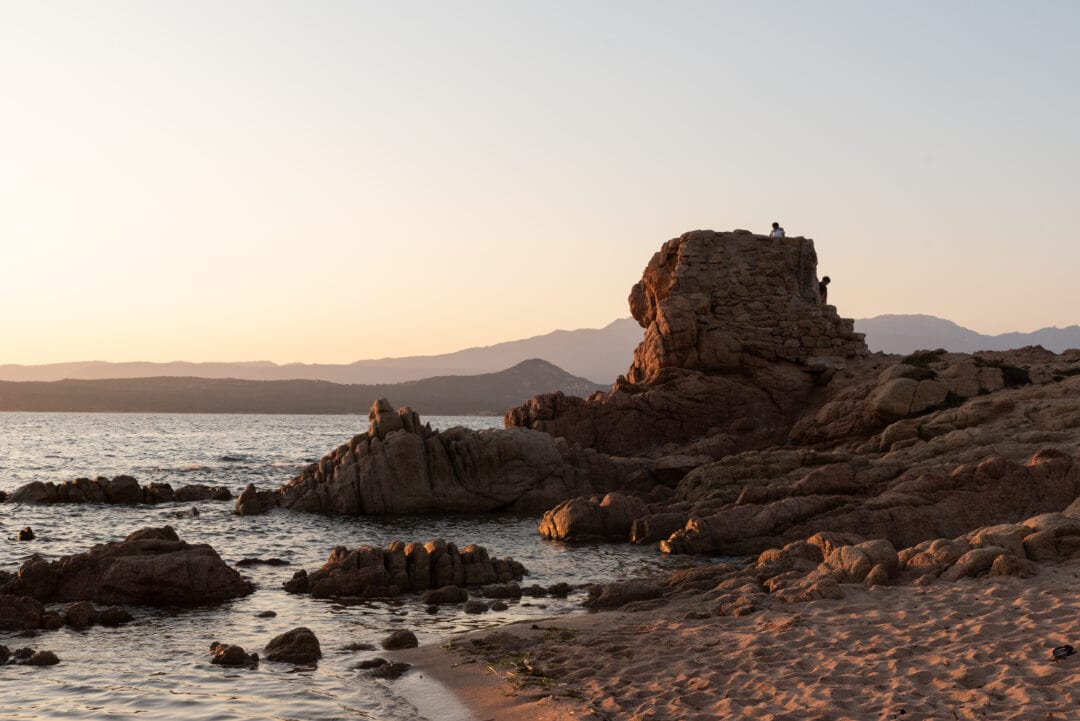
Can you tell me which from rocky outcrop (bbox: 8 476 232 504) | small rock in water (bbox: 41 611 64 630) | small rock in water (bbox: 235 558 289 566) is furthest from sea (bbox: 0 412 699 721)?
rocky outcrop (bbox: 8 476 232 504)

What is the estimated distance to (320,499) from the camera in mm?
41750

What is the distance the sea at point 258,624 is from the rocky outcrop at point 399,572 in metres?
0.66

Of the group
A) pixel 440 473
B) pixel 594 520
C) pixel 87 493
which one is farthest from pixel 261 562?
pixel 87 493

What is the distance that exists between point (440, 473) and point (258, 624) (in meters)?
22.0

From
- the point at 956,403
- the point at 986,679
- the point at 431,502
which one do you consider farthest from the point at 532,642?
the point at 956,403

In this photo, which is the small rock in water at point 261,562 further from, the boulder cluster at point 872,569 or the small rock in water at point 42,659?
the boulder cluster at point 872,569

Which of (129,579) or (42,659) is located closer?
(42,659)

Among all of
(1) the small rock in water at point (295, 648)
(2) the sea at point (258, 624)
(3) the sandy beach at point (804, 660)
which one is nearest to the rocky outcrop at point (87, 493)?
(2) the sea at point (258, 624)

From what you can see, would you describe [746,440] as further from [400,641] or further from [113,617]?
[113,617]

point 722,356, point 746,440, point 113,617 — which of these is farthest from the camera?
point 722,356

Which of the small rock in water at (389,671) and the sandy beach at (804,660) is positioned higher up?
the sandy beach at (804,660)

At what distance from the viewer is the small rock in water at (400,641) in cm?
1772

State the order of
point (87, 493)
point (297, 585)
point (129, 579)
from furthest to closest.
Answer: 1. point (87, 493)
2. point (297, 585)
3. point (129, 579)

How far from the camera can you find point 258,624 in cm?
1989
